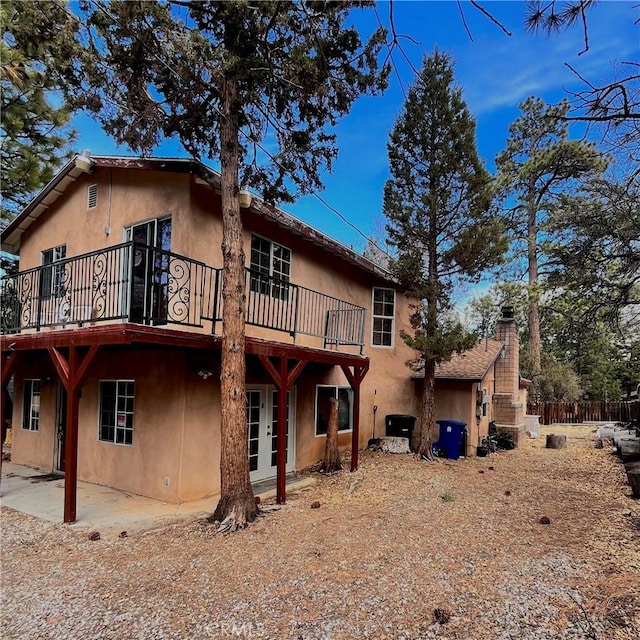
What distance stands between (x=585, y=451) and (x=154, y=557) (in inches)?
520

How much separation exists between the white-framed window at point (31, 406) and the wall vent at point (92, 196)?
4.68 meters

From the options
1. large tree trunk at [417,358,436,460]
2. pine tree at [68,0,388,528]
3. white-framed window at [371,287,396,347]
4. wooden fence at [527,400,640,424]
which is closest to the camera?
pine tree at [68,0,388,528]

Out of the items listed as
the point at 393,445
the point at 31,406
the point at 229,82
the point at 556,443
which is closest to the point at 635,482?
the point at 393,445

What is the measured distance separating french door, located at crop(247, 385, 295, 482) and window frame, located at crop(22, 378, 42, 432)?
5447 millimetres

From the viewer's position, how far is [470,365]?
1413 cm

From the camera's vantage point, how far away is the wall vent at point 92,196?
9531mm

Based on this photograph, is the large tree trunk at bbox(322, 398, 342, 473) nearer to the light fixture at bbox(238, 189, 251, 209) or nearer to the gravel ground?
the gravel ground

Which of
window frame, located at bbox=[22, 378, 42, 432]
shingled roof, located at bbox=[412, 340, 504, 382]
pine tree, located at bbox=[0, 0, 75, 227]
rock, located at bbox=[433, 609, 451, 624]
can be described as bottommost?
rock, located at bbox=[433, 609, 451, 624]

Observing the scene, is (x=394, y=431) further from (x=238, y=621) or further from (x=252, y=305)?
(x=238, y=621)

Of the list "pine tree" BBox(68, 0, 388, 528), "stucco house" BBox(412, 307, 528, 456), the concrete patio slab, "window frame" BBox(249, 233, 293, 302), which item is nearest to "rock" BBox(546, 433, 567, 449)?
"stucco house" BBox(412, 307, 528, 456)

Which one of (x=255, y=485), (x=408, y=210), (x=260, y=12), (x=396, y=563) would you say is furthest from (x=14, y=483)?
(x=408, y=210)

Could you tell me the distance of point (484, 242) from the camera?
37.4 feet

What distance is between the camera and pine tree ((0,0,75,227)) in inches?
253

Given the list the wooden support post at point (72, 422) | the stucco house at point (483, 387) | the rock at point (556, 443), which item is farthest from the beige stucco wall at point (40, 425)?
the rock at point (556, 443)
